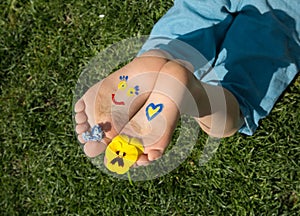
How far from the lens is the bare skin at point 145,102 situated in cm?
145

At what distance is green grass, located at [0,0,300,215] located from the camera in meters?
2.12

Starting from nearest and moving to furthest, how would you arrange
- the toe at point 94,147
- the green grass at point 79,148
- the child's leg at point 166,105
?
the child's leg at point 166,105 < the toe at point 94,147 < the green grass at point 79,148

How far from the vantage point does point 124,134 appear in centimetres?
151

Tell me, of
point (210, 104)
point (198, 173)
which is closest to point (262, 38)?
point (210, 104)

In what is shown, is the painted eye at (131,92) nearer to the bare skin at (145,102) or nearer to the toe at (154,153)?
the bare skin at (145,102)

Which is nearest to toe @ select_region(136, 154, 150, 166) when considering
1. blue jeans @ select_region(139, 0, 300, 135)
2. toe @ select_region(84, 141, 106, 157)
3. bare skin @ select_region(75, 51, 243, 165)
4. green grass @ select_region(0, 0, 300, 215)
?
bare skin @ select_region(75, 51, 243, 165)

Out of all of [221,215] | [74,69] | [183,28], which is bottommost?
[221,215]

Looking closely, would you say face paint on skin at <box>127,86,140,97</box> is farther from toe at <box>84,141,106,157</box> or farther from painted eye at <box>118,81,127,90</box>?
toe at <box>84,141,106,157</box>

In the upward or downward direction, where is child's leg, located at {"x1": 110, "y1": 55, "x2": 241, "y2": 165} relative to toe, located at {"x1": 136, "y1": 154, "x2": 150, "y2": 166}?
upward

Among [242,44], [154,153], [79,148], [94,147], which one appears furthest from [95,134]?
[79,148]

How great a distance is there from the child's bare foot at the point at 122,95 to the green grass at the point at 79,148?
748 mm

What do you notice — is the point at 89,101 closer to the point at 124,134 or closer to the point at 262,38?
the point at 124,134

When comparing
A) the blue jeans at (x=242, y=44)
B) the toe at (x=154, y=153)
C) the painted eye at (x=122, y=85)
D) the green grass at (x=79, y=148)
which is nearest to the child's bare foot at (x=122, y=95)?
the painted eye at (x=122, y=85)

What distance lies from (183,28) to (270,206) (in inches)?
28.1
